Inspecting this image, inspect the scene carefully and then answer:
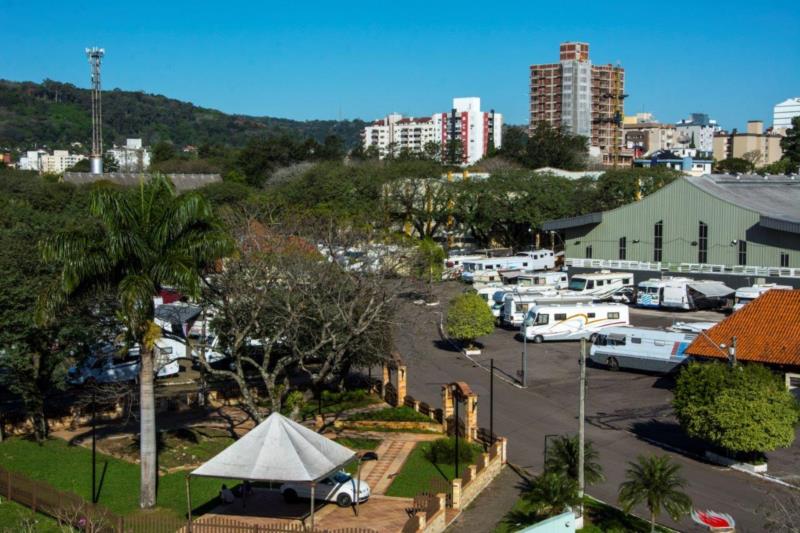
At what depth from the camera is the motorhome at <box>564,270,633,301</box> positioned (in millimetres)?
49188

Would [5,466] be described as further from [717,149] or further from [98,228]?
[717,149]

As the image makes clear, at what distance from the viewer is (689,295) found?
151 feet

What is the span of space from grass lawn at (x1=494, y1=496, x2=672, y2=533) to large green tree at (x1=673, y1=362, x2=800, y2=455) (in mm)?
4241

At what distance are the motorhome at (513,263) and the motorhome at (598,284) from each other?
23.9ft

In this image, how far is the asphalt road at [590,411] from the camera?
69.6 feet

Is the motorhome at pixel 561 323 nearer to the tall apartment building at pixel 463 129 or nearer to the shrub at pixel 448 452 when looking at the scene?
the shrub at pixel 448 452

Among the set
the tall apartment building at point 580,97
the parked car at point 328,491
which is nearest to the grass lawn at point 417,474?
the parked car at point 328,491

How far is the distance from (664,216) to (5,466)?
39.2 metres

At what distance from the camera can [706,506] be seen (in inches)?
794

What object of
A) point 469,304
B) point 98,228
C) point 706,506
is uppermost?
point 98,228

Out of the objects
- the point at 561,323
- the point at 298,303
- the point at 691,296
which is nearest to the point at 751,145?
the point at 691,296

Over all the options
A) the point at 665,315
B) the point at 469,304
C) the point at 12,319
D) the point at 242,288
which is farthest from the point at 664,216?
the point at 12,319

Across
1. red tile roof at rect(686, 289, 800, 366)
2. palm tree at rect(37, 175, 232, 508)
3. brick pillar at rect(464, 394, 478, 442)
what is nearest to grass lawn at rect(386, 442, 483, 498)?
brick pillar at rect(464, 394, 478, 442)

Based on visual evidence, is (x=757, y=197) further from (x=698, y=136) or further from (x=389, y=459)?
(x=698, y=136)
